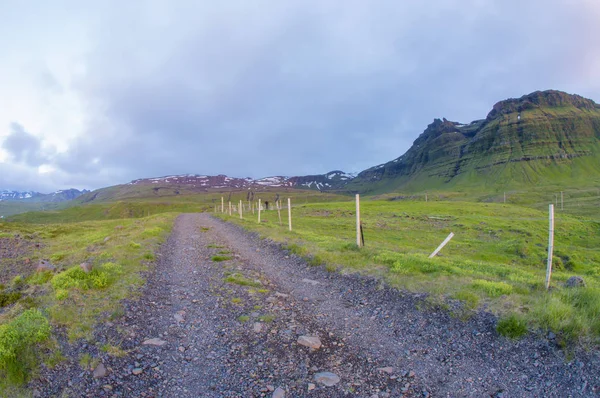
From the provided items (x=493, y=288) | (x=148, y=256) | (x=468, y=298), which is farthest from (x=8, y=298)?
(x=493, y=288)

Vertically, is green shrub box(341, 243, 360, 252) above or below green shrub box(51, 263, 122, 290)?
below

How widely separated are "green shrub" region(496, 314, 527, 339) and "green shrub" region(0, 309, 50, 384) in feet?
29.6

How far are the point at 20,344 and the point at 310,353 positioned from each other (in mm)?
Answer: 5437

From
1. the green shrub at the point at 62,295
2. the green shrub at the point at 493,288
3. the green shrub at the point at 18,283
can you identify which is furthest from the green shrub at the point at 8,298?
the green shrub at the point at 493,288

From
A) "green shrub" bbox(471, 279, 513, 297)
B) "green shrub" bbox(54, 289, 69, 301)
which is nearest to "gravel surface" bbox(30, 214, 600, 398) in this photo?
"green shrub" bbox(471, 279, 513, 297)

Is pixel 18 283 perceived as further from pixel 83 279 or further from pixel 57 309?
pixel 57 309

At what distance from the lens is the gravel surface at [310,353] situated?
18.5 ft

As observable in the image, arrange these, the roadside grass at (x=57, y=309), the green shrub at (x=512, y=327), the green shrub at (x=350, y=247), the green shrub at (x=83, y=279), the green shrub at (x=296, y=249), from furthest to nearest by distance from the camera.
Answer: the green shrub at (x=296, y=249), the green shrub at (x=350, y=247), the green shrub at (x=83, y=279), the green shrub at (x=512, y=327), the roadside grass at (x=57, y=309)

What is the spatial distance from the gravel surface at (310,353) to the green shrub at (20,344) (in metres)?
0.36

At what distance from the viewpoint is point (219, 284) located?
11.7m

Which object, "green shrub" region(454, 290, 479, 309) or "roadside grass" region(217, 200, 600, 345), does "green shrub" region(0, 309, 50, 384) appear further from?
"green shrub" region(454, 290, 479, 309)

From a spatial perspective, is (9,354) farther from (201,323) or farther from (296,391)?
(296,391)

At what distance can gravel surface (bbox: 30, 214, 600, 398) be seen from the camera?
5641 mm

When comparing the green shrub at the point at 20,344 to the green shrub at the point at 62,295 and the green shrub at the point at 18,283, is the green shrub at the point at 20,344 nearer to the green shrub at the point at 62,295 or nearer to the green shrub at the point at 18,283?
the green shrub at the point at 62,295
